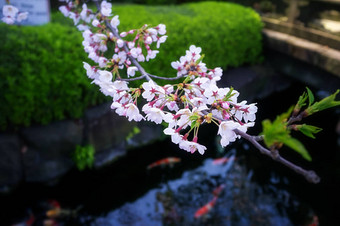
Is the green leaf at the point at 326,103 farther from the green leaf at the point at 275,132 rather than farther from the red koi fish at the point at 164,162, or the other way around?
the red koi fish at the point at 164,162

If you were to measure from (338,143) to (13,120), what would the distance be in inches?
241

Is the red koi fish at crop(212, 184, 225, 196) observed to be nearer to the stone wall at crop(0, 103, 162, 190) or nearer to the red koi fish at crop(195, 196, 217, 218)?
the red koi fish at crop(195, 196, 217, 218)

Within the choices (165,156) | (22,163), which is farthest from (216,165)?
(22,163)

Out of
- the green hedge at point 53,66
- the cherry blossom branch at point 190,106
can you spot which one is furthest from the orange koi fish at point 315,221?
the cherry blossom branch at point 190,106

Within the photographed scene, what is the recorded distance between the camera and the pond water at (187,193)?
14.1 feet

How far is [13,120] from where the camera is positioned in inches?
151

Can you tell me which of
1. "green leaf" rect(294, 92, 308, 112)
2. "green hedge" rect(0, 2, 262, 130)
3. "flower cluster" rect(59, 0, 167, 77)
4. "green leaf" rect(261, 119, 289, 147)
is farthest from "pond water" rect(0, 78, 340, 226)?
"green leaf" rect(261, 119, 289, 147)

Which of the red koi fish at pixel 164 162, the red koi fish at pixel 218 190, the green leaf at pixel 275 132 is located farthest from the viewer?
the red koi fish at pixel 164 162

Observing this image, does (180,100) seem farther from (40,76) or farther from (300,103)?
(40,76)

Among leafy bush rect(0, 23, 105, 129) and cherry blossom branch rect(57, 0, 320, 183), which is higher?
cherry blossom branch rect(57, 0, 320, 183)

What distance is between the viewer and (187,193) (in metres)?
4.79

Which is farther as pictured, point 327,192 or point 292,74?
point 292,74

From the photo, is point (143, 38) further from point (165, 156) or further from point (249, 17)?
point (249, 17)

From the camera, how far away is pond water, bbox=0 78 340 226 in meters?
4.30
